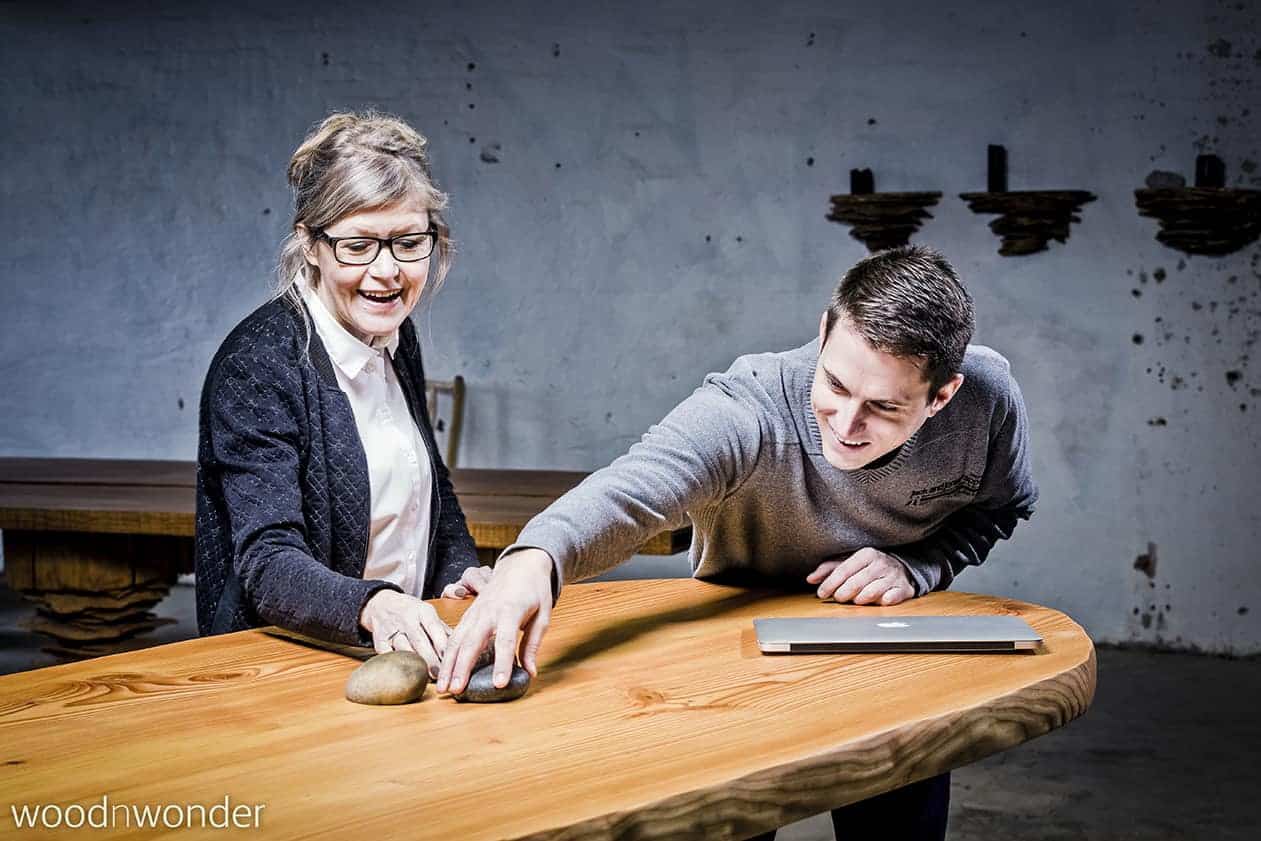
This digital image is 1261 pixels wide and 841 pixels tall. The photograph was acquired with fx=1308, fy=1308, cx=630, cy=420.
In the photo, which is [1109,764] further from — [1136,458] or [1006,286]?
[1006,286]

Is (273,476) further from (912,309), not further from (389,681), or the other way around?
(912,309)

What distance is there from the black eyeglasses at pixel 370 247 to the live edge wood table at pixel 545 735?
61 centimetres

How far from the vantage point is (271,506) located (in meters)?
1.86

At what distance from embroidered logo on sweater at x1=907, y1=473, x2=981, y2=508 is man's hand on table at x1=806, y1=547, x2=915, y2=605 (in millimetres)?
98

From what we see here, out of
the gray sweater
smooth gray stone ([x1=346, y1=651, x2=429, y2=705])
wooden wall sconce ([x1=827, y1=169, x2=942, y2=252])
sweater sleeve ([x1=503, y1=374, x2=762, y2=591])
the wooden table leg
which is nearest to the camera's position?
smooth gray stone ([x1=346, y1=651, x2=429, y2=705])

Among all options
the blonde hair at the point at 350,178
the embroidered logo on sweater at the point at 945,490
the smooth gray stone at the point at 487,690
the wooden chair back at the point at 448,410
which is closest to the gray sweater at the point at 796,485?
the embroidered logo on sweater at the point at 945,490

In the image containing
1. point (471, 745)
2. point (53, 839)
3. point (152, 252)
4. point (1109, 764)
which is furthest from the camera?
point (152, 252)

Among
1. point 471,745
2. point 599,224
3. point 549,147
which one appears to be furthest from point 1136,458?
point 471,745

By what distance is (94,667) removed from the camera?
1.58 m

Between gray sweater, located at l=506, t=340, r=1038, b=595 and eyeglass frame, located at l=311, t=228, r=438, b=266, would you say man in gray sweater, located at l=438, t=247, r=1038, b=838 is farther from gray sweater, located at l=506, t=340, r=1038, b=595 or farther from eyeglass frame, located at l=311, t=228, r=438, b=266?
eyeglass frame, located at l=311, t=228, r=438, b=266

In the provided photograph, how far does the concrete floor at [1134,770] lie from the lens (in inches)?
130

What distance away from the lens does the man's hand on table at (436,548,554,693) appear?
1.47 m

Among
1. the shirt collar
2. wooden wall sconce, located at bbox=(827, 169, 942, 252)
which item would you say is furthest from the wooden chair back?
the shirt collar

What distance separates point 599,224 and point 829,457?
153 inches
